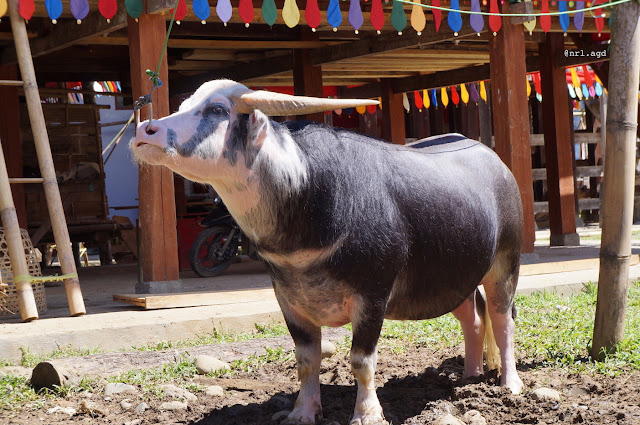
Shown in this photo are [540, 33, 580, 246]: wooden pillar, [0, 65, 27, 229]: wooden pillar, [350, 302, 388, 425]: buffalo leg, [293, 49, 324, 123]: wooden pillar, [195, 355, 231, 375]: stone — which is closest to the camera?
[350, 302, 388, 425]: buffalo leg

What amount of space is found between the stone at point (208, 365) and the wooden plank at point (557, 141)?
6737 millimetres

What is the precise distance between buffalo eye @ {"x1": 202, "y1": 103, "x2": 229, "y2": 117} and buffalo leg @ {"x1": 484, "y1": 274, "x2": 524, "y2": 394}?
1.88 meters

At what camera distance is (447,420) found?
11.9ft

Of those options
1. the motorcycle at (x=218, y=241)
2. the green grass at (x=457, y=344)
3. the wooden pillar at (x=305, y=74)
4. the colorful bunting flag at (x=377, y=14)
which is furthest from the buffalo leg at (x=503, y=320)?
A: the wooden pillar at (x=305, y=74)

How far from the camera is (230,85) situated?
3385mm

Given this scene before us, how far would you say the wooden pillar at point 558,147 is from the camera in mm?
10656

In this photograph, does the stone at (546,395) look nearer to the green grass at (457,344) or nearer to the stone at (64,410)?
the green grass at (457,344)

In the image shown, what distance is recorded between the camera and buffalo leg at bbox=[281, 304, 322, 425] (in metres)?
3.79

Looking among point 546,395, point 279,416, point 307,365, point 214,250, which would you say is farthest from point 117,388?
point 214,250

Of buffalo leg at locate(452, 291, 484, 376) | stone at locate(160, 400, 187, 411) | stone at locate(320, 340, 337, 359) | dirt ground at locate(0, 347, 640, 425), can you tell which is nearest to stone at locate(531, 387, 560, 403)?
dirt ground at locate(0, 347, 640, 425)

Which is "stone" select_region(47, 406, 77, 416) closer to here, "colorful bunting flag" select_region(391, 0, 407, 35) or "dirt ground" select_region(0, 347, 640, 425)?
"dirt ground" select_region(0, 347, 640, 425)

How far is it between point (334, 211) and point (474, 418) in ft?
3.71

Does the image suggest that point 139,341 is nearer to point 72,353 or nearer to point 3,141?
point 72,353

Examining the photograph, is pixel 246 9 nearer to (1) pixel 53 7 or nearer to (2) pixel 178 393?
(1) pixel 53 7
